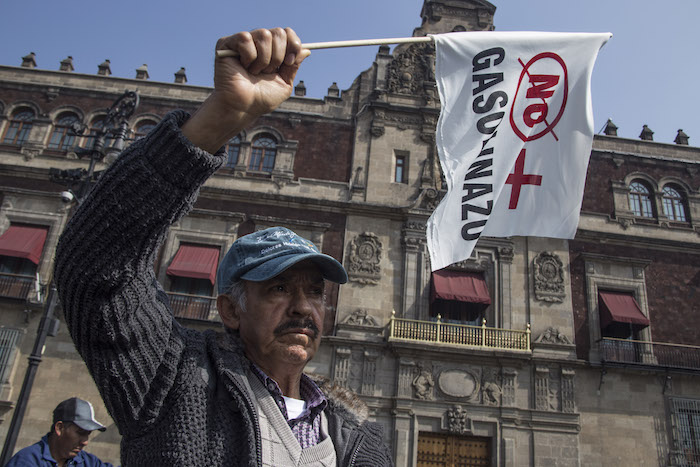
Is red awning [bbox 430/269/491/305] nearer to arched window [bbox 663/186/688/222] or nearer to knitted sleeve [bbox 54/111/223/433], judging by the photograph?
arched window [bbox 663/186/688/222]

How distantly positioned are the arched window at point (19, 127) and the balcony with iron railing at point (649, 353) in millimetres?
20011

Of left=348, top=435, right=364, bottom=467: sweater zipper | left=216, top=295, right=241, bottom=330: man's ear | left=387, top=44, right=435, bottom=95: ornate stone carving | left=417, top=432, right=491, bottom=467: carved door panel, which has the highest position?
left=387, top=44, right=435, bottom=95: ornate stone carving

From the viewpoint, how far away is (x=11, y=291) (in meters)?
15.8

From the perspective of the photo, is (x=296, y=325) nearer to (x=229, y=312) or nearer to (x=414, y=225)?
(x=229, y=312)

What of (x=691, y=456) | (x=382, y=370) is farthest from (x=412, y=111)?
(x=691, y=456)

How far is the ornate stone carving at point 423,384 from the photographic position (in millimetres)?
14979

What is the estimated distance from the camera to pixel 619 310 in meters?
16.3

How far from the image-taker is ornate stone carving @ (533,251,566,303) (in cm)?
1666

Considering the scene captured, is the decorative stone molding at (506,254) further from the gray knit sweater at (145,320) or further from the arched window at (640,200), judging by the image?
the gray knit sweater at (145,320)

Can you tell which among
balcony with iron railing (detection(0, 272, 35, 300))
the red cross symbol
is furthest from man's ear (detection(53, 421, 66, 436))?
balcony with iron railing (detection(0, 272, 35, 300))

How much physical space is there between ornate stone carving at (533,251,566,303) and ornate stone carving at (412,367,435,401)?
14.3ft

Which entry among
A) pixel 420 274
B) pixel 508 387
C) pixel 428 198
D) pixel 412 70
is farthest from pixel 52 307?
pixel 412 70

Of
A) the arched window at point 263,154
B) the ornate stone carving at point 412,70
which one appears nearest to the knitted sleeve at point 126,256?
the arched window at point 263,154

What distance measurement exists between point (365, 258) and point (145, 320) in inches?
601
